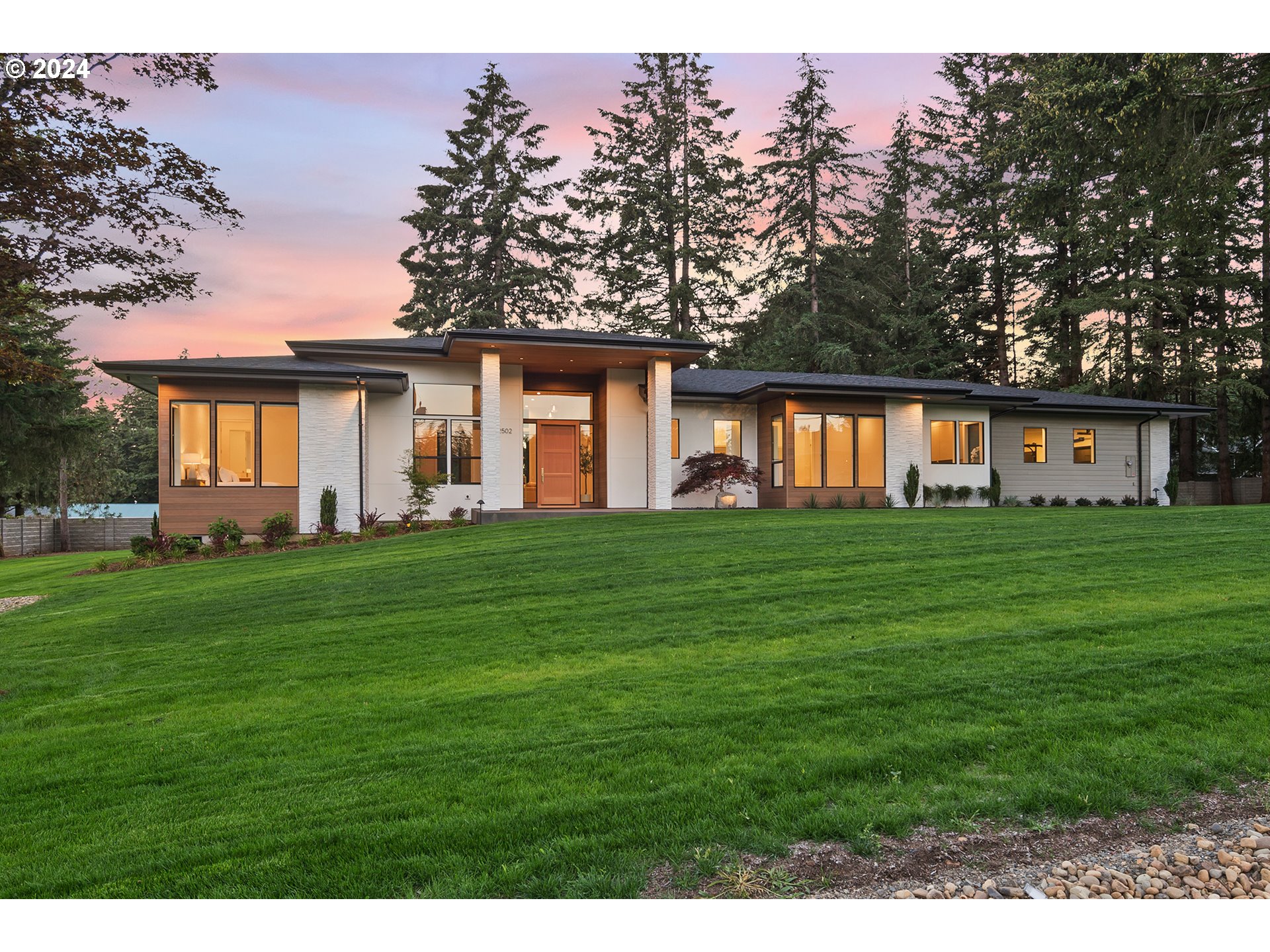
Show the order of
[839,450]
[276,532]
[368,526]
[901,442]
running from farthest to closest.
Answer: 1. [901,442]
2. [839,450]
3. [368,526]
4. [276,532]

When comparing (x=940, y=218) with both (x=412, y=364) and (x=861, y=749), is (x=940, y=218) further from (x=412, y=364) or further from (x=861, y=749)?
(x=861, y=749)

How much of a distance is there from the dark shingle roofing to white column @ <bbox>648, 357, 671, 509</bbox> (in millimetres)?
1420

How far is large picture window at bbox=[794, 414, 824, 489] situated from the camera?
18125 mm

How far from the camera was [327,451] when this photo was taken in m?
15.4

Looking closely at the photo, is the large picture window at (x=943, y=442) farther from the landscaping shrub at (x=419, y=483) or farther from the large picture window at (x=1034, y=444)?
the landscaping shrub at (x=419, y=483)

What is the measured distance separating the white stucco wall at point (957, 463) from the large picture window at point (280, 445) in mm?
15032

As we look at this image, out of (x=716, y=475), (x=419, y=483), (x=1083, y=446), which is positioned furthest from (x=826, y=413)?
(x=419, y=483)

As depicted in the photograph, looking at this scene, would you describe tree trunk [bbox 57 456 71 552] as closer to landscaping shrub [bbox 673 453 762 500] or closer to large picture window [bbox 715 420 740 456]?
landscaping shrub [bbox 673 453 762 500]

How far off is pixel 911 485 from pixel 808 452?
280cm

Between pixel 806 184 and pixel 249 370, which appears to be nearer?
pixel 249 370

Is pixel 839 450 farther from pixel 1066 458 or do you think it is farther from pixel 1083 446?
pixel 1083 446

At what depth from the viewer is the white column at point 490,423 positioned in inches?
621

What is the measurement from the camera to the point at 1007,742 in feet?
12.2
